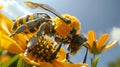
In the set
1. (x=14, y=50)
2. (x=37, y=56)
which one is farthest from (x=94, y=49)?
(x=14, y=50)

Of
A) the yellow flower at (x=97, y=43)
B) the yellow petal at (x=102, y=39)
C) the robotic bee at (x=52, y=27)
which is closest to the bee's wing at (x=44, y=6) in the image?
the robotic bee at (x=52, y=27)

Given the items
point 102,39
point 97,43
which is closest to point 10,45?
point 102,39

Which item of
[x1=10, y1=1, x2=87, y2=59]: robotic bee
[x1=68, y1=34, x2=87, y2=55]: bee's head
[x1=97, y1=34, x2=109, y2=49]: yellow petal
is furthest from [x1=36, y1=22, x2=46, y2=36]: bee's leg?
[x1=97, y1=34, x2=109, y2=49]: yellow petal

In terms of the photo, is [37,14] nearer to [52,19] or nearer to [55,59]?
[52,19]

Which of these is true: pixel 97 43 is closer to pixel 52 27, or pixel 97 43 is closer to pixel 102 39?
pixel 102 39

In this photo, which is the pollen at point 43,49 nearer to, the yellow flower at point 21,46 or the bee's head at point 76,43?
the yellow flower at point 21,46

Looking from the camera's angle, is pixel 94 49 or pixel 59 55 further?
pixel 94 49

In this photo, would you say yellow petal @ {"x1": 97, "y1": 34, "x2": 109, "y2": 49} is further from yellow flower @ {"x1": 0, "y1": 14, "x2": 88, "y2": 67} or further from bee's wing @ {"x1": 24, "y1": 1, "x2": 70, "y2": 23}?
bee's wing @ {"x1": 24, "y1": 1, "x2": 70, "y2": 23}

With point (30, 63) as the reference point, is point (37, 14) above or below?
above
